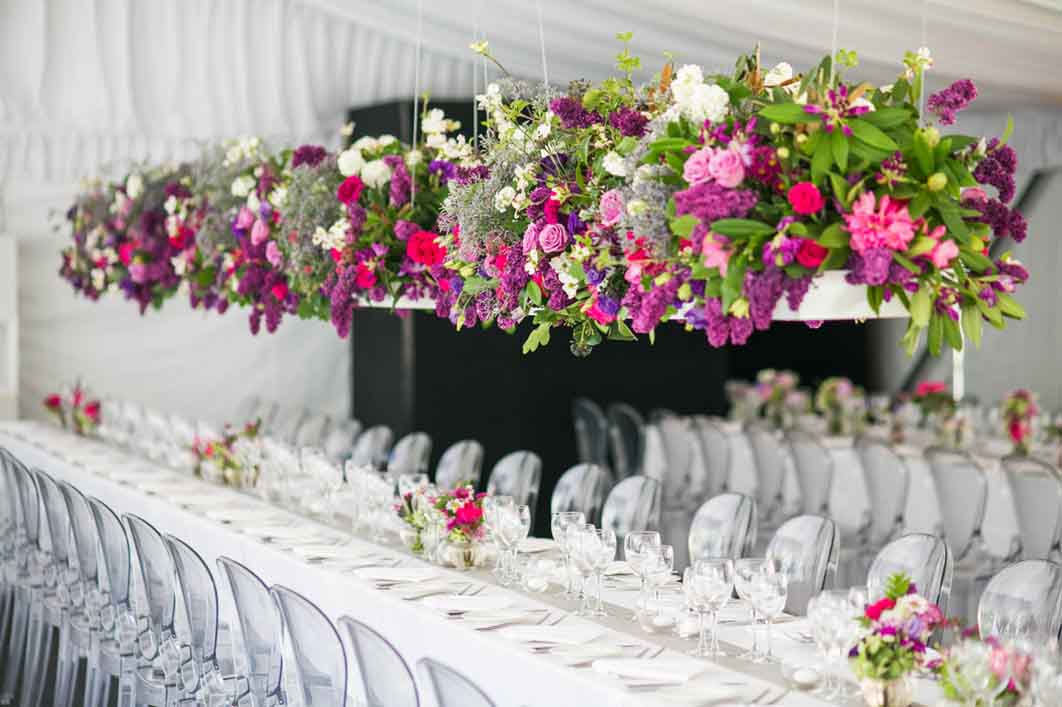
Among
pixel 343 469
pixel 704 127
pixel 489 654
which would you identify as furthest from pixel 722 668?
pixel 343 469

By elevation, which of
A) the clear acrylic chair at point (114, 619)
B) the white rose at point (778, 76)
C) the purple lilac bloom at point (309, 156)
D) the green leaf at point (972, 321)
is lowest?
the clear acrylic chair at point (114, 619)

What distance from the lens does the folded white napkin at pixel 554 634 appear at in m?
3.41

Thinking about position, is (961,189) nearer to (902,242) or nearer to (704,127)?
(902,242)

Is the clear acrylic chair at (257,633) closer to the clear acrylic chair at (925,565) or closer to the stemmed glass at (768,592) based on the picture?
the stemmed glass at (768,592)

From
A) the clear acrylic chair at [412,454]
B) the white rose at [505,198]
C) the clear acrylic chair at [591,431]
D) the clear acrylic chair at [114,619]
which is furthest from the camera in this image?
the clear acrylic chair at [591,431]

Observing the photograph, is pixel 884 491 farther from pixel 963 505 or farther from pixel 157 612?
pixel 157 612

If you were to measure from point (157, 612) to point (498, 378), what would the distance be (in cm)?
469

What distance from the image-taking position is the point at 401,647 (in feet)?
12.6

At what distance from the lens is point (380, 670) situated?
305cm

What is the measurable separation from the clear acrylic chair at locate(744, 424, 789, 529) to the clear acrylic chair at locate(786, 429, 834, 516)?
0.49 feet

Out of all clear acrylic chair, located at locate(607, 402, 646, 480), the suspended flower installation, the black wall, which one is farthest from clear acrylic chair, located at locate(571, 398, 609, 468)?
the suspended flower installation

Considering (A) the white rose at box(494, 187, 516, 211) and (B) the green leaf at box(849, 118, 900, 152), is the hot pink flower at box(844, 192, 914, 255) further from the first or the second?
(A) the white rose at box(494, 187, 516, 211)

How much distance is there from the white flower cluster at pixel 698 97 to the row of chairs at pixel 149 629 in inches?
53.0

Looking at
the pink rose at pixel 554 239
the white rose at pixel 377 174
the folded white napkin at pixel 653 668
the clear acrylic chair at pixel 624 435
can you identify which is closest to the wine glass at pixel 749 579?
the folded white napkin at pixel 653 668
